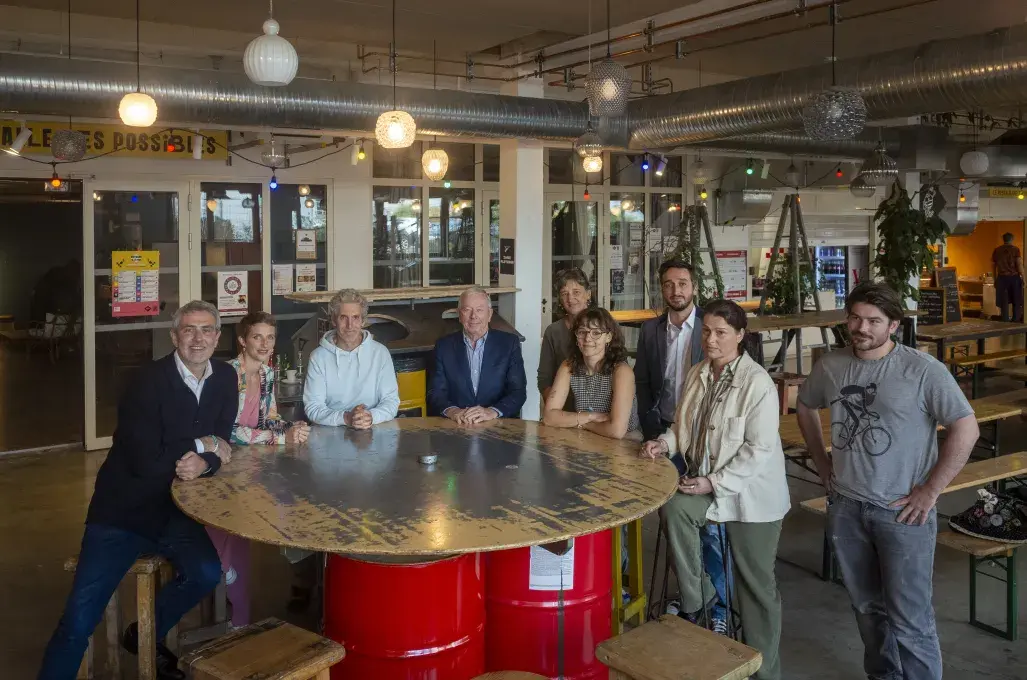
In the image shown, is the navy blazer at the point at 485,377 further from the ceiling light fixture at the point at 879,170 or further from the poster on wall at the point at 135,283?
the ceiling light fixture at the point at 879,170

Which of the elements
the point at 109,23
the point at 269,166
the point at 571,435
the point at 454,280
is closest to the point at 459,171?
the point at 454,280

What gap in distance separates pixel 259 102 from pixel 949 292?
449 inches

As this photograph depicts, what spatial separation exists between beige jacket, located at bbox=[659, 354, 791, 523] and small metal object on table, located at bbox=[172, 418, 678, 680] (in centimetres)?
21

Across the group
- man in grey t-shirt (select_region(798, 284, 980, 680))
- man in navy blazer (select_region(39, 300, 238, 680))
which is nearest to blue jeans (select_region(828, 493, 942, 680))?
man in grey t-shirt (select_region(798, 284, 980, 680))

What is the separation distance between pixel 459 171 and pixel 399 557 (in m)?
7.62

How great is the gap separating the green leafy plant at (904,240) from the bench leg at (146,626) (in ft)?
27.8

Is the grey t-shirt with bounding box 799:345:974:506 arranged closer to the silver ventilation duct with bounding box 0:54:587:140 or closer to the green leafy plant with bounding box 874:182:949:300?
the silver ventilation duct with bounding box 0:54:587:140

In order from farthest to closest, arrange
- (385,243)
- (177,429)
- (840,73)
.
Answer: (385,243) < (840,73) < (177,429)

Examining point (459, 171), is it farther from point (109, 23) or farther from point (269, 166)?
point (109, 23)

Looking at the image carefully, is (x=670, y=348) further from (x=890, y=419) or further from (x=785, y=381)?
(x=785, y=381)

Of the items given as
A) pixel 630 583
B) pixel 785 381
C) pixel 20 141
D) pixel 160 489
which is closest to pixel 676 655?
pixel 630 583

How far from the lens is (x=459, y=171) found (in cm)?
1021

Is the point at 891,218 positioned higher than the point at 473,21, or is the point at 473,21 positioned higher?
the point at 473,21

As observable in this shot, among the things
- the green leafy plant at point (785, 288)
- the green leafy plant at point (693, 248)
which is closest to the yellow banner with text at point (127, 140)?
the green leafy plant at point (693, 248)
